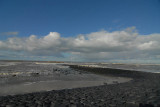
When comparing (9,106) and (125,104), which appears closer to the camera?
(9,106)

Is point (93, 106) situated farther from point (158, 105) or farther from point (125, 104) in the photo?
point (158, 105)

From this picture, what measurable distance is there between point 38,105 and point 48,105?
2.16 feet

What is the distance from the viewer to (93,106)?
260 inches

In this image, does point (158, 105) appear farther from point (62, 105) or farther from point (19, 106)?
point (19, 106)

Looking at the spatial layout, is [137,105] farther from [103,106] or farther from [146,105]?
[103,106]

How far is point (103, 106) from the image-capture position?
257 inches

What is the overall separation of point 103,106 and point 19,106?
17.6 ft

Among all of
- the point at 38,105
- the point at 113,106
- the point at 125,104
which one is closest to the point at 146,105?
the point at 125,104

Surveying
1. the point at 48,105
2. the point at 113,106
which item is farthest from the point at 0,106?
the point at 113,106

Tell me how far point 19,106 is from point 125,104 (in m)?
6.89

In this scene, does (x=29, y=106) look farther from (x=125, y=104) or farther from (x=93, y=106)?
(x=125, y=104)

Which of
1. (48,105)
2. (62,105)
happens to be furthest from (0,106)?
(62,105)

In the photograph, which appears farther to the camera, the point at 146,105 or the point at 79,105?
the point at 79,105

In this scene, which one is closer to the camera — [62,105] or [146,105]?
[146,105]
